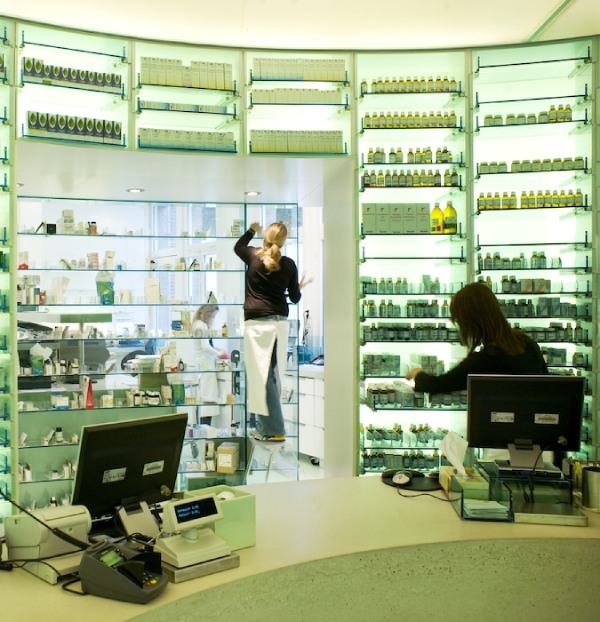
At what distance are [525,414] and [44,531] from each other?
6.39 ft

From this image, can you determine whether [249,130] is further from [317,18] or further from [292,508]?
[292,508]

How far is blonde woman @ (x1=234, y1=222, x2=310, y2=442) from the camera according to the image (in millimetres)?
5641

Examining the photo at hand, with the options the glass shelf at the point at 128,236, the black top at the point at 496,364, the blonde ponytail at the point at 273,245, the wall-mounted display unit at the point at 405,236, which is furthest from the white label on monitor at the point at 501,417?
the glass shelf at the point at 128,236

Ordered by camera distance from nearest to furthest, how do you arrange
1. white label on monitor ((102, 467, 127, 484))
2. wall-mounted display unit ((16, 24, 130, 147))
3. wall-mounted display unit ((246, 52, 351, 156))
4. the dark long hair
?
white label on monitor ((102, 467, 127, 484))
the dark long hair
wall-mounted display unit ((16, 24, 130, 147))
wall-mounted display unit ((246, 52, 351, 156))

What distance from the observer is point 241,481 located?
6152 mm

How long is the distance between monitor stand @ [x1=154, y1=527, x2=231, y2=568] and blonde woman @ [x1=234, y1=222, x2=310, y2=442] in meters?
3.29

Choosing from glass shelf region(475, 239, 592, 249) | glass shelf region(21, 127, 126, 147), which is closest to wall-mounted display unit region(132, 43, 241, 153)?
glass shelf region(21, 127, 126, 147)

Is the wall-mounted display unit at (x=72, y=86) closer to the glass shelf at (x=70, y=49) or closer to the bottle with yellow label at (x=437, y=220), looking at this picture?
the glass shelf at (x=70, y=49)

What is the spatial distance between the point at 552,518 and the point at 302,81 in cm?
385

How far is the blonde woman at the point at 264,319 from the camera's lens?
564 centimetres

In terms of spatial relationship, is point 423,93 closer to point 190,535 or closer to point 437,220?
point 437,220

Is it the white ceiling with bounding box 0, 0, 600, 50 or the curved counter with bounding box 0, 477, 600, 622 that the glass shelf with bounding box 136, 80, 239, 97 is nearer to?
the white ceiling with bounding box 0, 0, 600, 50

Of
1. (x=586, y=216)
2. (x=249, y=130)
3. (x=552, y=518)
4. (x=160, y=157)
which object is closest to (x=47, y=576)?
(x=552, y=518)

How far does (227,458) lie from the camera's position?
6031mm
